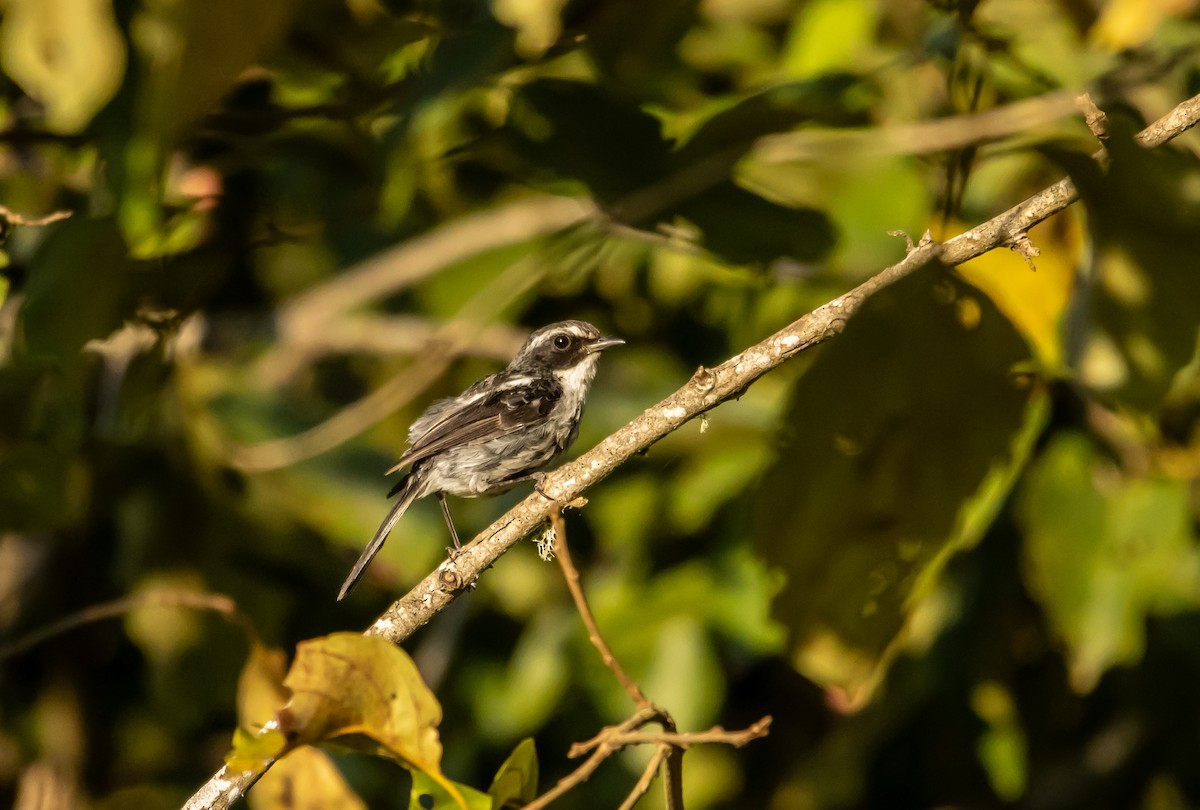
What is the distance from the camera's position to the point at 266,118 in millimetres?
3791

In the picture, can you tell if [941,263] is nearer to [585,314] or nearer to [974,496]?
[974,496]

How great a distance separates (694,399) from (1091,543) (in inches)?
61.3

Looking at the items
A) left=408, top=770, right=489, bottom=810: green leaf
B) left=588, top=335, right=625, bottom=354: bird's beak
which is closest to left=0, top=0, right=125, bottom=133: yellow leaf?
left=408, top=770, right=489, bottom=810: green leaf

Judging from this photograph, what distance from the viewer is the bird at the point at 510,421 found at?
503 centimetres

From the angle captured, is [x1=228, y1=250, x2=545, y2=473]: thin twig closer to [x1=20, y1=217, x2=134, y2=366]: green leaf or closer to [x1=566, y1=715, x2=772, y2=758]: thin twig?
[x1=20, y1=217, x2=134, y2=366]: green leaf

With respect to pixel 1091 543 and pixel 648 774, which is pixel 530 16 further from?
pixel 1091 543

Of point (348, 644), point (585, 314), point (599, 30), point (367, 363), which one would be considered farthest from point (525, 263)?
point (367, 363)

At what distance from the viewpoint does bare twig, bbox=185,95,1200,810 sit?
262cm

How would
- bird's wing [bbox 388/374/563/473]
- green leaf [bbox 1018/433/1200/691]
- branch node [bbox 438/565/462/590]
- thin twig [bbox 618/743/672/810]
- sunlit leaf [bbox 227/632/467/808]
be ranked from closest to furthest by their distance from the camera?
1. sunlit leaf [bbox 227/632/467/808]
2. thin twig [bbox 618/743/672/810]
3. branch node [bbox 438/565/462/590]
4. green leaf [bbox 1018/433/1200/691]
5. bird's wing [bbox 388/374/563/473]

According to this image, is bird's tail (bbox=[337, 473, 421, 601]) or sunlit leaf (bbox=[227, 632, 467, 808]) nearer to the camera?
sunlit leaf (bbox=[227, 632, 467, 808])

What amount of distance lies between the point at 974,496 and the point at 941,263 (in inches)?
21.8

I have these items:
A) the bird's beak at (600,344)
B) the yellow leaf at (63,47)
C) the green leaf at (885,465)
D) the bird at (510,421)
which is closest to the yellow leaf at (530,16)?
the yellow leaf at (63,47)

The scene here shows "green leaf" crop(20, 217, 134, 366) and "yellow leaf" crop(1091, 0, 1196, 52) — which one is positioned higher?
"yellow leaf" crop(1091, 0, 1196, 52)

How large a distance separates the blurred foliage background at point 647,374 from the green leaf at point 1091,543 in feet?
0.04
